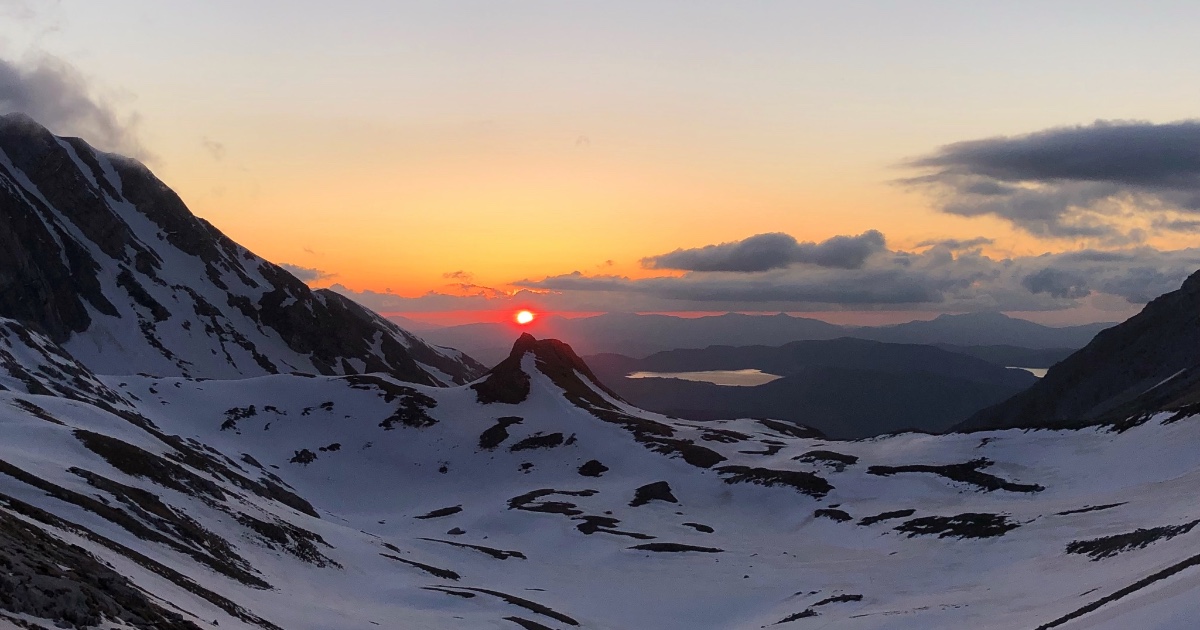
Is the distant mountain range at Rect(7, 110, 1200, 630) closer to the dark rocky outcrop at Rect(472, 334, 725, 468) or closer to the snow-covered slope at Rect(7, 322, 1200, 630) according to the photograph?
the snow-covered slope at Rect(7, 322, 1200, 630)

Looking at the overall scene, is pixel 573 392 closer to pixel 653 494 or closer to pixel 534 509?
pixel 653 494

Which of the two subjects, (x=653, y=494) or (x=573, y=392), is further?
(x=573, y=392)

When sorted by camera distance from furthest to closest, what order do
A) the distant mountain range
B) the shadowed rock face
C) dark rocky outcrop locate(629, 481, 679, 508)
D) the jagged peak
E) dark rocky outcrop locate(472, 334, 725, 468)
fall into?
the shadowed rock face → the jagged peak → dark rocky outcrop locate(472, 334, 725, 468) → dark rocky outcrop locate(629, 481, 679, 508) → the distant mountain range

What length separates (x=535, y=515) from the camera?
97188 millimetres

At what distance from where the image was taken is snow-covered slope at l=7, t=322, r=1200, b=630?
35.1 meters

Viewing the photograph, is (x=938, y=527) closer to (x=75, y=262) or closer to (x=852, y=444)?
(x=852, y=444)

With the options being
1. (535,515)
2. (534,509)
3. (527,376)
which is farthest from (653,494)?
(527,376)

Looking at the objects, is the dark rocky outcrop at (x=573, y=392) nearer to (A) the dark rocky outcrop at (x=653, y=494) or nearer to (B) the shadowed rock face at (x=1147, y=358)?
(A) the dark rocky outcrop at (x=653, y=494)

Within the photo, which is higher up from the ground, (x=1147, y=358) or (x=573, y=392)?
(x=1147, y=358)

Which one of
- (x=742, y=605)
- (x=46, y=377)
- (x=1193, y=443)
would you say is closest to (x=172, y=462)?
(x=46, y=377)

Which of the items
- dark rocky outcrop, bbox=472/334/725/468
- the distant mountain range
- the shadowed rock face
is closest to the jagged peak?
dark rocky outcrop, bbox=472/334/725/468

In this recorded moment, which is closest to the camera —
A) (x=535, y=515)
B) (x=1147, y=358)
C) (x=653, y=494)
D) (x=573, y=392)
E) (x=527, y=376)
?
(x=535, y=515)

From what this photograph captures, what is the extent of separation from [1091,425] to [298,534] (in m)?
87.4

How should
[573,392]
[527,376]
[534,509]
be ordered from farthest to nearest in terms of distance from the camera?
1. [527,376]
2. [573,392]
3. [534,509]
